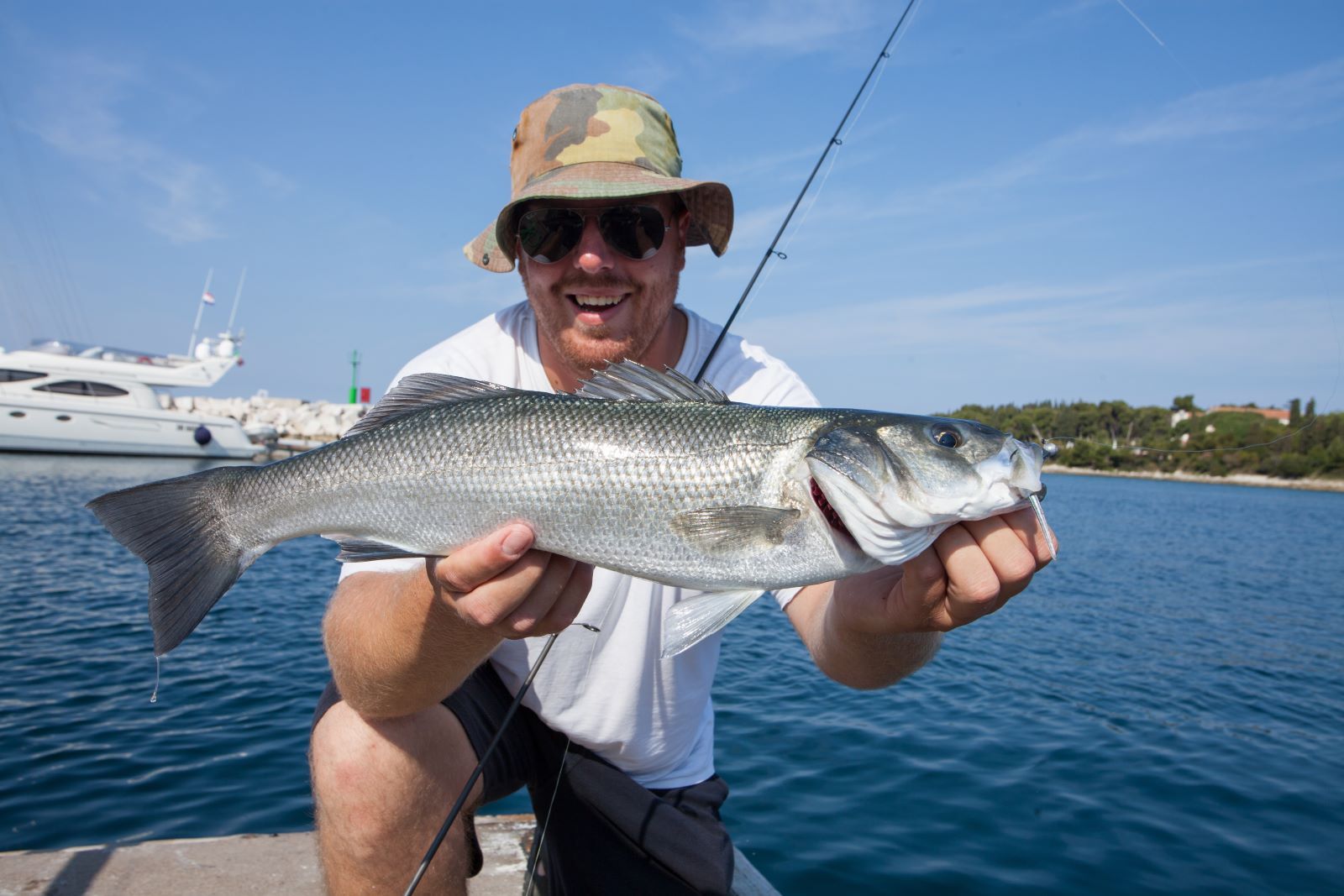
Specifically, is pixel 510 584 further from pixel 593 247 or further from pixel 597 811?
pixel 593 247

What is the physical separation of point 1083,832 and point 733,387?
628 cm

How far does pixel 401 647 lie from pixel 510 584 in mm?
552

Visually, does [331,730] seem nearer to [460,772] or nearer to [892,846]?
[460,772]

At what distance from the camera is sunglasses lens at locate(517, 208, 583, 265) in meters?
3.74

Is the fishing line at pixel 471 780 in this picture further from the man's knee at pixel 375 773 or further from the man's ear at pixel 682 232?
the man's ear at pixel 682 232

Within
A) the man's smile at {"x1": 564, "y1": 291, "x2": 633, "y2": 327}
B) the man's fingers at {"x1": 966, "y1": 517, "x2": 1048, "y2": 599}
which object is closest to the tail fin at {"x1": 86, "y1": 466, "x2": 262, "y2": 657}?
the man's smile at {"x1": 564, "y1": 291, "x2": 633, "y2": 327}

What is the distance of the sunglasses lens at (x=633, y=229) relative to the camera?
376cm

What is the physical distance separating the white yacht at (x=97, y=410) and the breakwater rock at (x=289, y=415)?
9.91 meters

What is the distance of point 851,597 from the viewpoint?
9.93 ft

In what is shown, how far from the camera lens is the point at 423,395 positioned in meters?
3.07

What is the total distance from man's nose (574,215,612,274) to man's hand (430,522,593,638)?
5.04ft

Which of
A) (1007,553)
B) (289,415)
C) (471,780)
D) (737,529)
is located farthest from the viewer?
(289,415)

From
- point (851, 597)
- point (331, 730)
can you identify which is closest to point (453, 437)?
point (331, 730)

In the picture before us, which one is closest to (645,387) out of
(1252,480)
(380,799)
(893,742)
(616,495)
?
(616,495)
